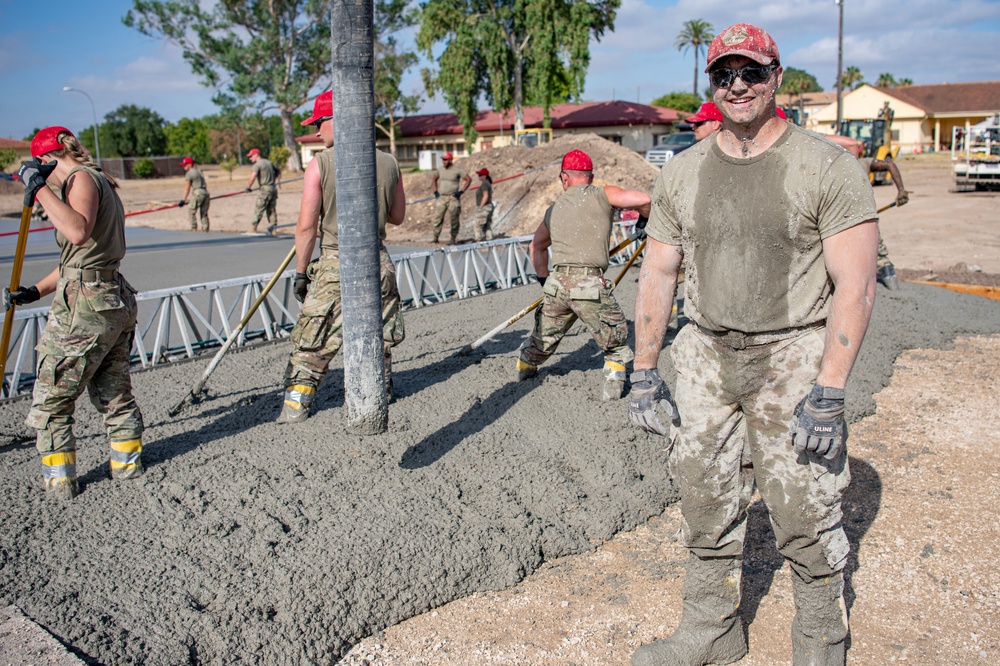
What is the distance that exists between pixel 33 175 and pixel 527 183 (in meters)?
16.5

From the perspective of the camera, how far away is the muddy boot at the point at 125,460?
3.80 m

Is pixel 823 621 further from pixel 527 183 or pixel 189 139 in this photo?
pixel 189 139

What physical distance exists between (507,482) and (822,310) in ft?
6.30

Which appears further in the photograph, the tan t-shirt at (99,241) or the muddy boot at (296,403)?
the muddy boot at (296,403)

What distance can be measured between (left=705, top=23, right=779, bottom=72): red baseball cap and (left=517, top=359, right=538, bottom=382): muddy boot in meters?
3.14

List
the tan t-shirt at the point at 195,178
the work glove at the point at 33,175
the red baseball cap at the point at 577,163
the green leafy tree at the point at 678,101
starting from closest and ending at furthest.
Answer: the work glove at the point at 33,175
the red baseball cap at the point at 577,163
the tan t-shirt at the point at 195,178
the green leafy tree at the point at 678,101

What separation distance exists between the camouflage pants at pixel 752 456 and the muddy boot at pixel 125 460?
2640 millimetres

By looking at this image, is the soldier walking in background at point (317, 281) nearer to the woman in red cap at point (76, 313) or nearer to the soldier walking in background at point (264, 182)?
the woman in red cap at point (76, 313)

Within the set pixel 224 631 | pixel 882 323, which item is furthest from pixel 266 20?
pixel 224 631

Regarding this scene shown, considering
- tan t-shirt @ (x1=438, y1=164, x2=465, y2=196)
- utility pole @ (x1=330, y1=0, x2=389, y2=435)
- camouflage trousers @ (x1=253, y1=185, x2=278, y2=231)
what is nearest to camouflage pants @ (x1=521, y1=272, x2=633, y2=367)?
utility pole @ (x1=330, y1=0, x2=389, y2=435)

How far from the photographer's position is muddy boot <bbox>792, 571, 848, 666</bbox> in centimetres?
243

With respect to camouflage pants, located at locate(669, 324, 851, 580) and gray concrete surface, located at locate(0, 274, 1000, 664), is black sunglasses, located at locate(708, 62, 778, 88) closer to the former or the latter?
camouflage pants, located at locate(669, 324, 851, 580)

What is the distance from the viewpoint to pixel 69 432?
3678 mm

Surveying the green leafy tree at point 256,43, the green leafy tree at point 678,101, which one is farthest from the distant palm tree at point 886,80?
the green leafy tree at point 256,43
